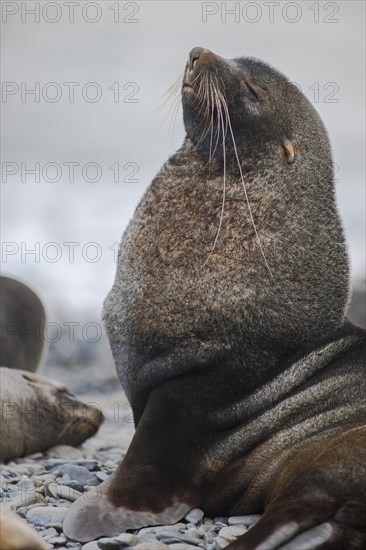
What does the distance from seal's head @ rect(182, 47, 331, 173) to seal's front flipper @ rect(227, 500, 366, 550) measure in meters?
2.18

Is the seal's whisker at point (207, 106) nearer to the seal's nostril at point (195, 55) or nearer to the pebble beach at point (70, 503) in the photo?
the seal's nostril at point (195, 55)

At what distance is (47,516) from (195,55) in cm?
257

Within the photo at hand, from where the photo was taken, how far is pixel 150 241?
213 inches

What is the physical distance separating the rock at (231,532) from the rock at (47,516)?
31.0 inches

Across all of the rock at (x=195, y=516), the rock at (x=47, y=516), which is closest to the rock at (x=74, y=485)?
the rock at (x=47, y=516)

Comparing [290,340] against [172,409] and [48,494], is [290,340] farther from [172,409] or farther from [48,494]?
[48,494]

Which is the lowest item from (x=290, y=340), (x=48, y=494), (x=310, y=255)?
(x=48, y=494)

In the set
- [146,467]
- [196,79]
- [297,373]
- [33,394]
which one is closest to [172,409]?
[146,467]

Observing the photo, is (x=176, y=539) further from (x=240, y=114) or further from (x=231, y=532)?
(x=240, y=114)

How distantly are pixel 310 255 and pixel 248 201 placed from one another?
1.45 feet

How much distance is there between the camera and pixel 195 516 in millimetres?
4934

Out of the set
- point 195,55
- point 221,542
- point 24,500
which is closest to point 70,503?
point 24,500

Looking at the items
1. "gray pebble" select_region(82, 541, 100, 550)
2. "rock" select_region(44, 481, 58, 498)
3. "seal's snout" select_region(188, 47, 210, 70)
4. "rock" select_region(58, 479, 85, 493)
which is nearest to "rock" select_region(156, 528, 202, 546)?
"gray pebble" select_region(82, 541, 100, 550)

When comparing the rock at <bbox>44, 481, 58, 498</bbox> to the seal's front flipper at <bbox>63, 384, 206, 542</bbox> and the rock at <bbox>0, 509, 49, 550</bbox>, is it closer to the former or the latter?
the seal's front flipper at <bbox>63, 384, 206, 542</bbox>
